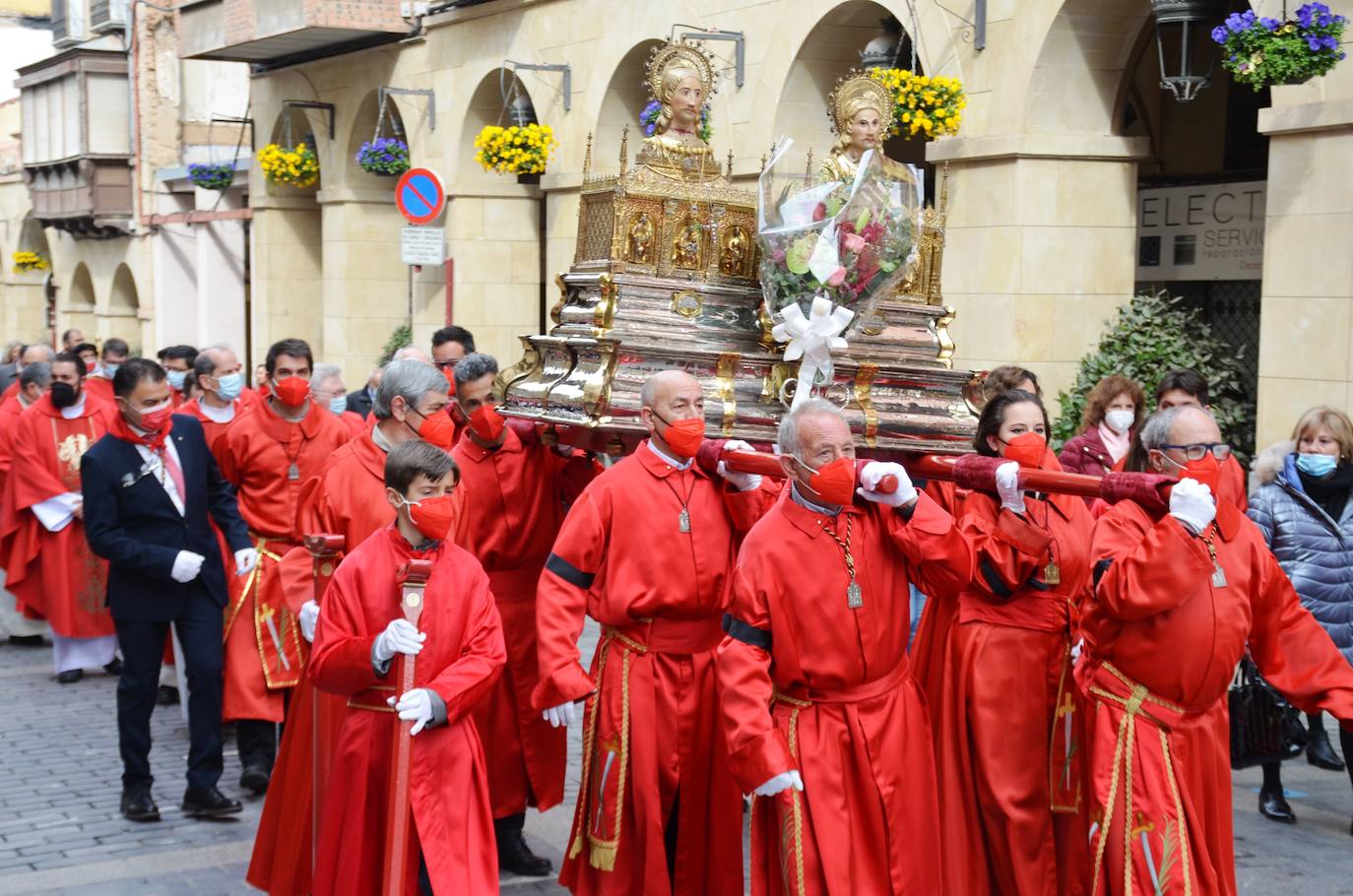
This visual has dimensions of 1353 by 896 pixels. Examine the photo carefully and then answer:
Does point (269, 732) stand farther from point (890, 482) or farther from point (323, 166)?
point (323, 166)

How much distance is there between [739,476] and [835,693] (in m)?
1.05

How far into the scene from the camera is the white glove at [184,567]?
7.36 meters

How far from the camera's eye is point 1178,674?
5.33 meters

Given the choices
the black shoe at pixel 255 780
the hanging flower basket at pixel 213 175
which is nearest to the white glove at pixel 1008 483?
the black shoe at pixel 255 780

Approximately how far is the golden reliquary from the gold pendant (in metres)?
1.50

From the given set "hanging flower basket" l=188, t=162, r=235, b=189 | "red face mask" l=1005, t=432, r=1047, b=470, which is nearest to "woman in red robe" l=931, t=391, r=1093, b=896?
"red face mask" l=1005, t=432, r=1047, b=470

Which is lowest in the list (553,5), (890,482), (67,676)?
(67,676)

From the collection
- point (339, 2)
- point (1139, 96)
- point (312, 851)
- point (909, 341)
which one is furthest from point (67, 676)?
point (339, 2)

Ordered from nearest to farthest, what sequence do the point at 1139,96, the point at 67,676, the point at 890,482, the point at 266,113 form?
the point at 890,482
the point at 67,676
the point at 1139,96
the point at 266,113

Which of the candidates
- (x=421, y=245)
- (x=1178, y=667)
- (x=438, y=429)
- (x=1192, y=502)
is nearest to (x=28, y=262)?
(x=421, y=245)

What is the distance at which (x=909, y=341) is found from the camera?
7129 mm

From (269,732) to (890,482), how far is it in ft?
14.3

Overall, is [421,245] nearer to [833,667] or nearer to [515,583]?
[515,583]

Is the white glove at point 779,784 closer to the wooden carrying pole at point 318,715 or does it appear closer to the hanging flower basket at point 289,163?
the wooden carrying pole at point 318,715
